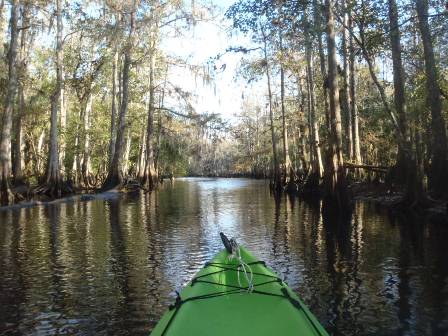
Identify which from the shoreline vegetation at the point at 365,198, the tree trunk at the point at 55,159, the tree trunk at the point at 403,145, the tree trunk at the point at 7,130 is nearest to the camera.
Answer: the shoreline vegetation at the point at 365,198

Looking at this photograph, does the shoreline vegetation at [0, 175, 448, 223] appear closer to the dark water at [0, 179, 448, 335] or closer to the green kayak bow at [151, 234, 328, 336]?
the dark water at [0, 179, 448, 335]

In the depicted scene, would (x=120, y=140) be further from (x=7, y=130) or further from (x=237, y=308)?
(x=237, y=308)

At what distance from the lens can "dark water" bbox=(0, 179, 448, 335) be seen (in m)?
5.71

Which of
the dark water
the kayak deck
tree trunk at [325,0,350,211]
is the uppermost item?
tree trunk at [325,0,350,211]

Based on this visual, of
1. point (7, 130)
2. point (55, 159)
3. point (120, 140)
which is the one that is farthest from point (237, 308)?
point (120, 140)

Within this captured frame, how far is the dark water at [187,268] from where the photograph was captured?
18.7 ft

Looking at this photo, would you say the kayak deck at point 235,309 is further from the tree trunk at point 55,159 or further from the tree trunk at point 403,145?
the tree trunk at point 55,159

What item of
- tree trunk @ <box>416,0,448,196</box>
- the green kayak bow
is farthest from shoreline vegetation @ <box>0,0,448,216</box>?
the green kayak bow

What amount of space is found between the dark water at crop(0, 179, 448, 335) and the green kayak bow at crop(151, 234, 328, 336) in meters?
1.14

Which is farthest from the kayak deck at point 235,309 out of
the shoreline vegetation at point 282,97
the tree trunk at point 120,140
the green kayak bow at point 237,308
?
the tree trunk at point 120,140

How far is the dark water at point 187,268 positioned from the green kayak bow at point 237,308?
1.14 m

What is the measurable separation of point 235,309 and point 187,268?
168 inches

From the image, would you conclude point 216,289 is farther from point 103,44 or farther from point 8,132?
point 103,44

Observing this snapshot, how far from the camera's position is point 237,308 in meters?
4.16
